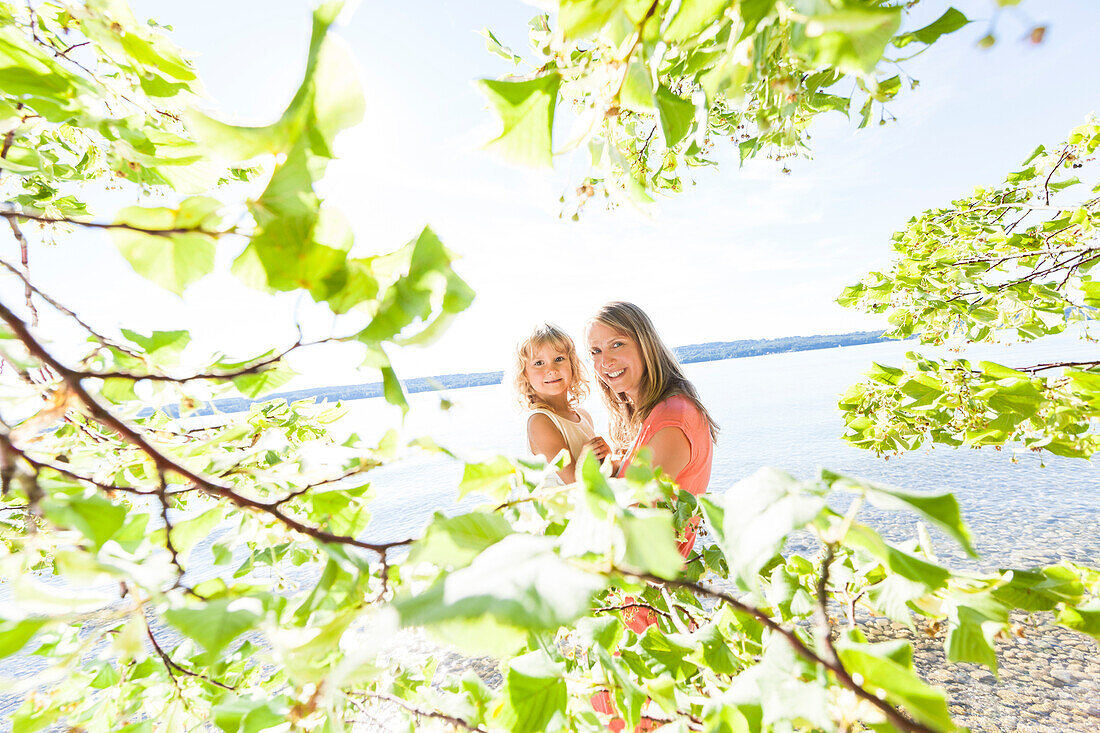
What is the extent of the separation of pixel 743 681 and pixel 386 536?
546 centimetres

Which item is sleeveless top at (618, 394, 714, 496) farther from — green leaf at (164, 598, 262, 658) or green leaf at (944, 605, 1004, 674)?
green leaf at (164, 598, 262, 658)

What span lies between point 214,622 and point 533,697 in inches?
7.2

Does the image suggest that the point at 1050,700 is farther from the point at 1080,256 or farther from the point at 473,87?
the point at 473,87

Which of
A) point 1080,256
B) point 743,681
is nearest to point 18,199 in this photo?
point 743,681

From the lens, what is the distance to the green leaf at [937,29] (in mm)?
320

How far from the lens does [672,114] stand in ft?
1.05

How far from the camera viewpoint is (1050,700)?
A: 2.19 metres

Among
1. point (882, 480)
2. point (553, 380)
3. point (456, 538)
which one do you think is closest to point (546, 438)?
point (553, 380)

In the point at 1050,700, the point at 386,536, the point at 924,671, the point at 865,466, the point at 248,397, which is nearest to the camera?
the point at 248,397

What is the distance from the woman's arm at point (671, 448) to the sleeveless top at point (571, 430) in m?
0.55

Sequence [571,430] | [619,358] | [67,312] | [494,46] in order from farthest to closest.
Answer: [571,430]
[619,358]
[494,46]
[67,312]

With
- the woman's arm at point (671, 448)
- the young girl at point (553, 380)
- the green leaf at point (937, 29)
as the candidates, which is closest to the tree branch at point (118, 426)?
the green leaf at point (937, 29)

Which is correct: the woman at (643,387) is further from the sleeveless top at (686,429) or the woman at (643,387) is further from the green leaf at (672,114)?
the green leaf at (672,114)

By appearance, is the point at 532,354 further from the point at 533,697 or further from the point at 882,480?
the point at 882,480
